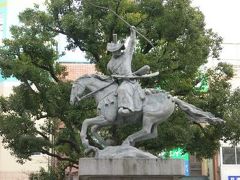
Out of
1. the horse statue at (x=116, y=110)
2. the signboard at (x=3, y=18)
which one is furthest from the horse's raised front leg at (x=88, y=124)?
the signboard at (x=3, y=18)

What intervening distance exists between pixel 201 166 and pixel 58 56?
2029 cm

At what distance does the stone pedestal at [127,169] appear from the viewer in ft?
34.0

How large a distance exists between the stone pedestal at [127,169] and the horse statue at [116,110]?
503 mm

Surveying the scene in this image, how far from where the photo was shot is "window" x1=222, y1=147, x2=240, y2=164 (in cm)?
3247

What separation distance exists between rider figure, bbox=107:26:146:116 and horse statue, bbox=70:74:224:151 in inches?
6.6

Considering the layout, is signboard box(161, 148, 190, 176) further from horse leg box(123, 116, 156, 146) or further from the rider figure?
the rider figure

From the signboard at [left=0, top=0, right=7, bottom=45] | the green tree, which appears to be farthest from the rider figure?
the signboard at [left=0, top=0, right=7, bottom=45]

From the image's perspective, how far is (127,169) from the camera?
10406 millimetres

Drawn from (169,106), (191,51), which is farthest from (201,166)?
(169,106)

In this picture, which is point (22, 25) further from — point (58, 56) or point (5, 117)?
point (5, 117)

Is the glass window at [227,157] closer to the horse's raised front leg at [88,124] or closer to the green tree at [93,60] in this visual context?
the green tree at [93,60]

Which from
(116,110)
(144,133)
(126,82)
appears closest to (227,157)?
(144,133)

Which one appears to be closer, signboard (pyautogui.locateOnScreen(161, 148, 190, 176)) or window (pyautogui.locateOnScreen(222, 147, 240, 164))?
signboard (pyautogui.locateOnScreen(161, 148, 190, 176))

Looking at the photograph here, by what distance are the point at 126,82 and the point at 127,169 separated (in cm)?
186
